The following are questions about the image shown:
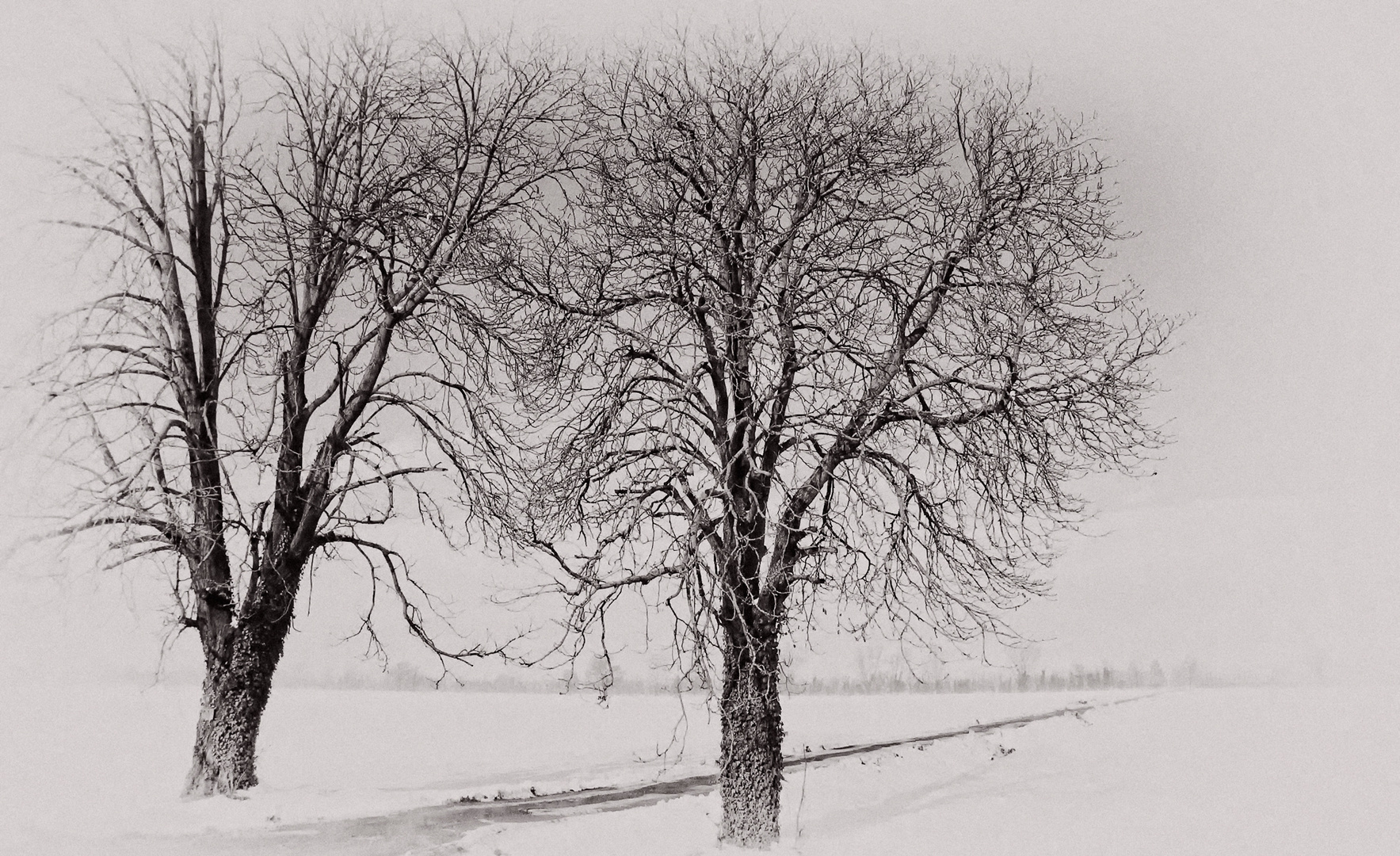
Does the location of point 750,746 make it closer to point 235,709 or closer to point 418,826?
point 418,826

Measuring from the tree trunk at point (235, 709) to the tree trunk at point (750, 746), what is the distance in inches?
272

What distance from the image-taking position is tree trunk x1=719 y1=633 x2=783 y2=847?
11320mm

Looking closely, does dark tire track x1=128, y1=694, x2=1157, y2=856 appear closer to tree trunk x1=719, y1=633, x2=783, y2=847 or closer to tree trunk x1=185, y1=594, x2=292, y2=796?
tree trunk x1=185, y1=594, x2=292, y2=796

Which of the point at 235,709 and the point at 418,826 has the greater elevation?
the point at 235,709

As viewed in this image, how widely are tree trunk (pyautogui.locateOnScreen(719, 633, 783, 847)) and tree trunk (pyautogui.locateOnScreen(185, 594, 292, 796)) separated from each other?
6.91 meters

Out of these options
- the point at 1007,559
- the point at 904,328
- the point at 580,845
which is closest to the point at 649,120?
the point at 904,328

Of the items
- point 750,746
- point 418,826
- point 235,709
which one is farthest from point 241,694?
point 750,746

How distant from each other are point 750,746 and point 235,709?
24.8 feet

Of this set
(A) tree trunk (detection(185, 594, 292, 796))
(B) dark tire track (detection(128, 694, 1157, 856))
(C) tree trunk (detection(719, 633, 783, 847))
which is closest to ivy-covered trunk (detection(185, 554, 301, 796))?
(A) tree trunk (detection(185, 594, 292, 796))

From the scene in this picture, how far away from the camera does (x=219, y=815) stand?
11859mm

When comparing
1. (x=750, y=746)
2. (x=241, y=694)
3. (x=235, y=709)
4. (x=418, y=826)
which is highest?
(x=241, y=694)

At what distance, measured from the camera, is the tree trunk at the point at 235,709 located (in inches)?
505

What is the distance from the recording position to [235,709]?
1305 centimetres

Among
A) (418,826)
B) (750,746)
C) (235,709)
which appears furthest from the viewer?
(235,709)
